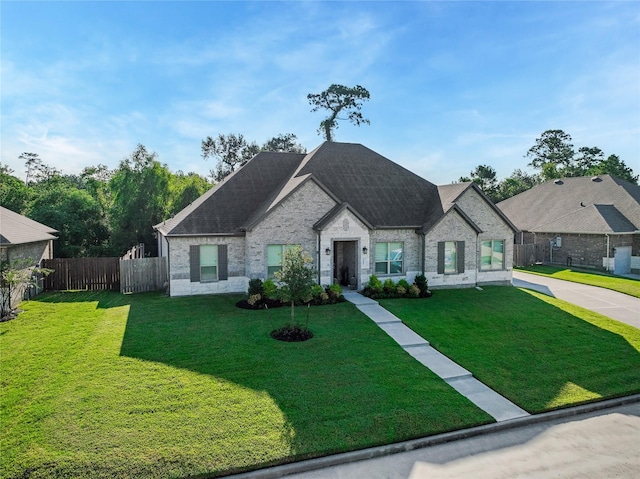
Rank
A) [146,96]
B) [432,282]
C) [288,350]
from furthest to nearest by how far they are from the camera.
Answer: [432,282] < [146,96] < [288,350]

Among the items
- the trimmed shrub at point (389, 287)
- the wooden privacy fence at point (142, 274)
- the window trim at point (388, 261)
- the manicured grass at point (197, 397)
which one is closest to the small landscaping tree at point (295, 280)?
the manicured grass at point (197, 397)

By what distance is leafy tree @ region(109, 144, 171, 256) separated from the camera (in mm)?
29094

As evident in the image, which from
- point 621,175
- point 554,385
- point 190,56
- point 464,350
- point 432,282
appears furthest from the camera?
point 621,175

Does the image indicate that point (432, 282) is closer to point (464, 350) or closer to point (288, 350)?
point (464, 350)

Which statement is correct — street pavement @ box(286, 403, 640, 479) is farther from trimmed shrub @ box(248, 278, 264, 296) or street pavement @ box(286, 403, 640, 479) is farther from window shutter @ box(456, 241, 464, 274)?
window shutter @ box(456, 241, 464, 274)

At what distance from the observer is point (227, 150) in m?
50.5

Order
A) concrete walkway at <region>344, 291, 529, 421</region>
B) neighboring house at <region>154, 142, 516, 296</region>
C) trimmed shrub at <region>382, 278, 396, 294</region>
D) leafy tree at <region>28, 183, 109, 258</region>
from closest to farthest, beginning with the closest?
concrete walkway at <region>344, 291, 529, 421</region>, neighboring house at <region>154, 142, 516, 296</region>, trimmed shrub at <region>382, 278, 396, 294</region>, leafy tree at <region>28, 183, 109, 258</region>

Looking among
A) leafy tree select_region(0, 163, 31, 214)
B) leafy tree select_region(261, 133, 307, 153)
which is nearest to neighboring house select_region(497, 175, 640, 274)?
leafy tree select_region(261, 133, 307, 153)

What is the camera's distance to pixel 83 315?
15.3 meters

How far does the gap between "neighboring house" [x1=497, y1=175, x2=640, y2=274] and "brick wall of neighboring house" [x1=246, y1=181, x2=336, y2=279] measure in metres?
22.2

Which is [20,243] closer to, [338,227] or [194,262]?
[194,262]

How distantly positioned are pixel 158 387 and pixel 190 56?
524 inches

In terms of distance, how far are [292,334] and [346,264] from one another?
8493 mm

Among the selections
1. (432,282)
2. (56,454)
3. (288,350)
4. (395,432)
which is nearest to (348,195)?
(432,282)
